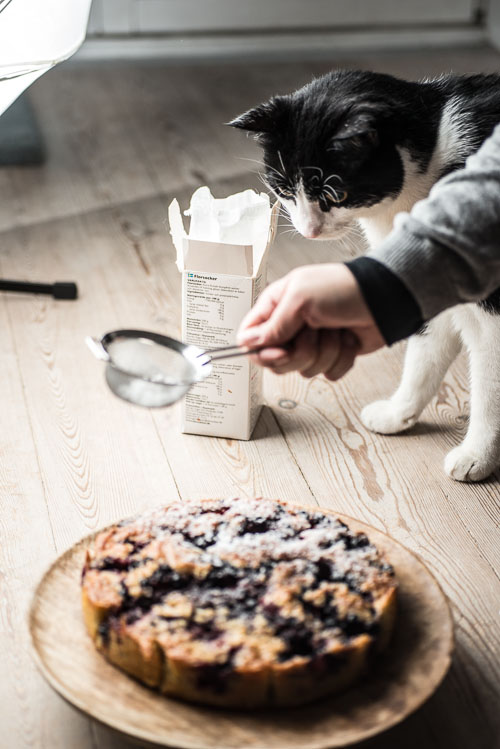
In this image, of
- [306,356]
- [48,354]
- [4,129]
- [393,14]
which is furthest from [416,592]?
[393,14]

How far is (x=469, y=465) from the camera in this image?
4.53 ft

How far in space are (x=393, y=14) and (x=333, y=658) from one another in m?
3.35

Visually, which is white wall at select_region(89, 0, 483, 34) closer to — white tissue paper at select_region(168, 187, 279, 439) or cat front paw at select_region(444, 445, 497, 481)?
white tissue paper at select_region(168, 187, 279, 439)

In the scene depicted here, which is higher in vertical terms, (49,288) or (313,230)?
(313,230)

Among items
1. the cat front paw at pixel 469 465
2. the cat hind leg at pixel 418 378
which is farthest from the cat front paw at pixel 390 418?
the cat front paw at pixel 469 465

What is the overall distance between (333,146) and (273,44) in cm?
257

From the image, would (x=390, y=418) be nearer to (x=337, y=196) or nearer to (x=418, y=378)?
(x=418, y=378)

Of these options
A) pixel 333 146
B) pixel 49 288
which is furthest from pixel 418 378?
pixel 49 288

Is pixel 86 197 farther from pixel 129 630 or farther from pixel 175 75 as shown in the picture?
pixel 129 630

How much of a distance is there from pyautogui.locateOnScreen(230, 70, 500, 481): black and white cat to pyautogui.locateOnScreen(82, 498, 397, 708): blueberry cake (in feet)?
1.42

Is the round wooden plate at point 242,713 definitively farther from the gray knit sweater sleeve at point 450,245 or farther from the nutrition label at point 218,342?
the nutrition label at point 218,342

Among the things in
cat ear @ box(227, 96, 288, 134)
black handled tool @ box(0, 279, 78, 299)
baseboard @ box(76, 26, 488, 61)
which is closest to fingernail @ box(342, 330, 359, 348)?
cat ear @ box(227, 96, 288, 134)

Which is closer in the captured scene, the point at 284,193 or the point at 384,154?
the point at 384,154

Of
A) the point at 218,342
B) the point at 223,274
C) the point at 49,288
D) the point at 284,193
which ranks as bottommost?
the point at 49,288
